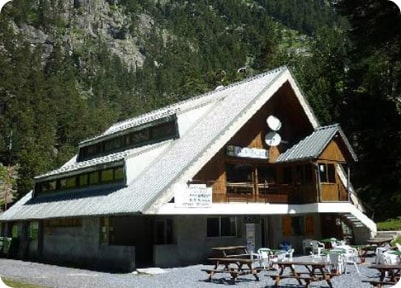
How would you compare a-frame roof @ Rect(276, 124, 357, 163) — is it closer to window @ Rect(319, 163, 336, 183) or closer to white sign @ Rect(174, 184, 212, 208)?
window @ Rect(319, 163, 336, 183)

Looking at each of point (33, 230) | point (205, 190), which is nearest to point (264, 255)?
point (205, 190)

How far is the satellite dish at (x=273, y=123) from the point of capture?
27422mm


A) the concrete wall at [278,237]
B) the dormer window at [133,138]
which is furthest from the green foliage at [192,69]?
the dormer window at [133,138]

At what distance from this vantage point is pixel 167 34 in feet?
568

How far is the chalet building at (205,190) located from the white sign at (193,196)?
62mm

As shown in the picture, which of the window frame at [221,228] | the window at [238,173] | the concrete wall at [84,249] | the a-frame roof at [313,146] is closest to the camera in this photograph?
the concrete wall at [84,249]

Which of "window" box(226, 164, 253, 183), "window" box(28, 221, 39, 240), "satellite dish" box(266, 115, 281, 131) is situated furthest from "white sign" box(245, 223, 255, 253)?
"window" box(28, 221, 39, 240)

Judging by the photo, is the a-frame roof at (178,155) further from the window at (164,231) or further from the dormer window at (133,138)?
the window at (164,231)

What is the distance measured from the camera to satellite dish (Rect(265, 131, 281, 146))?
1090 inches

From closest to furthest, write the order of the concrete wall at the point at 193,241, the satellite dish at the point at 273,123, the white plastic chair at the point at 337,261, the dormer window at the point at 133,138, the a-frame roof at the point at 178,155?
the white plastic chair at the point at 337,261 → the a-frame roof at the point at 178,155 → the concrete wall at the point at 193,241 → the satellite dish at the point at 273,123 → the dormer window at the point at 133,138

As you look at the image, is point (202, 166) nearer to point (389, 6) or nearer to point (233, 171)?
point (233, 171)

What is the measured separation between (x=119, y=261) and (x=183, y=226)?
3380 millimetres

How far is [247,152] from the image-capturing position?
26.5 m

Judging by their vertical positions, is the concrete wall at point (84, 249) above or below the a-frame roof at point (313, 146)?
below
